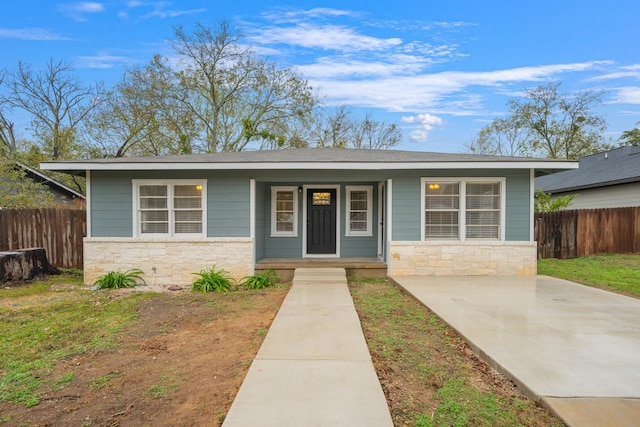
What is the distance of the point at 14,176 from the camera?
11242mm

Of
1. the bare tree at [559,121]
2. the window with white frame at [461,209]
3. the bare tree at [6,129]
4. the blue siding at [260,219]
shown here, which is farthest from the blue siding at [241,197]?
the bare tree at [559,121]

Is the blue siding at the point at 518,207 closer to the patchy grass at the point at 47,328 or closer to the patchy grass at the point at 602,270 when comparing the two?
the patchy grass at the point at 602,270

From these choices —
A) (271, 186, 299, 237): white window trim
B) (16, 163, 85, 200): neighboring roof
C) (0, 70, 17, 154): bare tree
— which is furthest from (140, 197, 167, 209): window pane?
(0, 70, 17, 154): bare tree

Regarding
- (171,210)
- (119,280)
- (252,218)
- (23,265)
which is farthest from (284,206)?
(23,265)

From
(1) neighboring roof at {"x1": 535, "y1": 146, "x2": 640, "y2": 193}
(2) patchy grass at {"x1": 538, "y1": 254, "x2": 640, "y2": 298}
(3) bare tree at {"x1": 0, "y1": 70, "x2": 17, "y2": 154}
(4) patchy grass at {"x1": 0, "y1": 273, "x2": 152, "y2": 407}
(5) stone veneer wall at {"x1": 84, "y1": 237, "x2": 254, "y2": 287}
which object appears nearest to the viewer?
(4) patchy grass at {"x1": 0, "y1": 273, "x2": 152, "y2": 407}

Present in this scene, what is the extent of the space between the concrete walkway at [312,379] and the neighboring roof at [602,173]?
14.1m

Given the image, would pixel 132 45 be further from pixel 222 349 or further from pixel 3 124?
pixel 222 349

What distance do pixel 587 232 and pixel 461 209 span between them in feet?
21.4

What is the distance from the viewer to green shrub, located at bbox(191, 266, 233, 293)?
21.8ft

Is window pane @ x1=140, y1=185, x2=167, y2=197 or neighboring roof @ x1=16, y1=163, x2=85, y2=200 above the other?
neighboring roof @ x1=16, y1=163, x2=85, y2=200

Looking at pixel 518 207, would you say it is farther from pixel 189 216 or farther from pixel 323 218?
pixel 189 216

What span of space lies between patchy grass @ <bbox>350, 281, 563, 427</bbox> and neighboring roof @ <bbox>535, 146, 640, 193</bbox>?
13.3 meters

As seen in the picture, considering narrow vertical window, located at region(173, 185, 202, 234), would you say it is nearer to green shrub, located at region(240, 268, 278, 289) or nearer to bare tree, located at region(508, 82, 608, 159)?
green shrub, located at region(240, 268, 278, 289)

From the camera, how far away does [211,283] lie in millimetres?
6734
